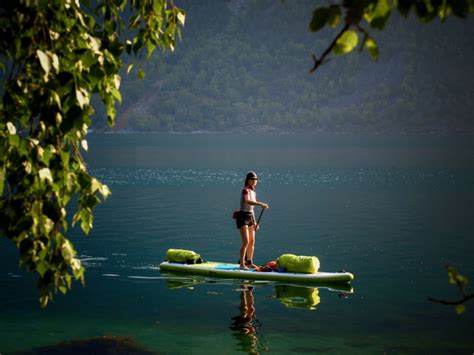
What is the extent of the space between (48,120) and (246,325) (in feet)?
43.0

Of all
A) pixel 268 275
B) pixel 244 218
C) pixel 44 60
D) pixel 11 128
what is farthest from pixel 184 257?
pixel 44 60

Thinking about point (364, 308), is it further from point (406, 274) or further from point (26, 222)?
point (26, 222)

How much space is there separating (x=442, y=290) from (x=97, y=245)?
14.2 meters

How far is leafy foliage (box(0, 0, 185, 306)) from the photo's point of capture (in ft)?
17.0

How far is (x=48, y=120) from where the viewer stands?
17.3 feet

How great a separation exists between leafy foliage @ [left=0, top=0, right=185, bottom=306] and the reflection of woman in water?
10650mm

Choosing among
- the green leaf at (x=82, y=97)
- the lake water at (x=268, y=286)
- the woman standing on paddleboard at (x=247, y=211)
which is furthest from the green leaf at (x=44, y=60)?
the woman standing on paddleboard at (x=247, y=211)

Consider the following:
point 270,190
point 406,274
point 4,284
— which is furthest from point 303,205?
point 4,284

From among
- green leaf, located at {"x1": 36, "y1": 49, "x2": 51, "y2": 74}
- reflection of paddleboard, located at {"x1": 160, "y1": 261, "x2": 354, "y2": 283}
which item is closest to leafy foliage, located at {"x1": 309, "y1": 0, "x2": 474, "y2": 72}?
green leaf, located at {"x1": 36, "y1": 49, "x2": 51, "y2": 74}

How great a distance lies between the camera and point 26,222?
5.33m

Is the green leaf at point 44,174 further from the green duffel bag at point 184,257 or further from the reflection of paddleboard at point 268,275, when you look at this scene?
the green duffel bag at point 184,257

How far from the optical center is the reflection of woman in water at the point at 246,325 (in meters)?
16.2

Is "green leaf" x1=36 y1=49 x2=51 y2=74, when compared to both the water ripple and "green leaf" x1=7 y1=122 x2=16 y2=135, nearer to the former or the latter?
"green leaf" x1=7 y1=122 x2=16 y2=135

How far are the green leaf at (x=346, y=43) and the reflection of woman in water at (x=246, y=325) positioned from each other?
12.6 meters
